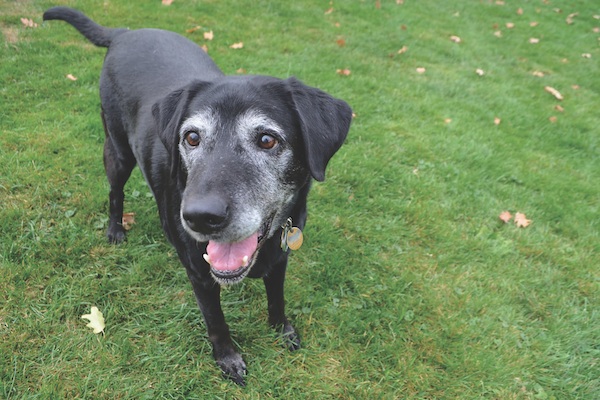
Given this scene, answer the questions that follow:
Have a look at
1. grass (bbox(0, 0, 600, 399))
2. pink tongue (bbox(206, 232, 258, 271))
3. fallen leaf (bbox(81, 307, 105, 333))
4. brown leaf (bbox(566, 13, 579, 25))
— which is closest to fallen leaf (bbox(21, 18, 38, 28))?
grass (bbox(0, 0, 600, 399))

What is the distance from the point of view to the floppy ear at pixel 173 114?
2238mm

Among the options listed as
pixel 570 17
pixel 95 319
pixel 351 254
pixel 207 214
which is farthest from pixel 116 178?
pixel 570 17

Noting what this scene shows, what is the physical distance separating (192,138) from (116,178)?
147 cm

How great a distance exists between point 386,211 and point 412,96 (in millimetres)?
2705

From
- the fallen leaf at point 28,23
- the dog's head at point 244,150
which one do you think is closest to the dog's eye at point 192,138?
the dog's head at point 244,150

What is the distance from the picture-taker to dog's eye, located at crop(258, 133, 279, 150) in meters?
2.08

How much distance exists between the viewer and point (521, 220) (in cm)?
416

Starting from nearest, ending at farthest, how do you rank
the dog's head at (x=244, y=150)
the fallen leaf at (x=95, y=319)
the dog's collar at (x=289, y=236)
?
the dog's head at (x=244, y=150) < the dog's collar at (x=289, y=236) < the fallen leaf at (x=95, y=319)

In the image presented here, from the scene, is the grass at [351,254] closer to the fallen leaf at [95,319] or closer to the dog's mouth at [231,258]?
the fallen leaf at [95,319]

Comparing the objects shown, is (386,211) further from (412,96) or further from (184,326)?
(412,96)

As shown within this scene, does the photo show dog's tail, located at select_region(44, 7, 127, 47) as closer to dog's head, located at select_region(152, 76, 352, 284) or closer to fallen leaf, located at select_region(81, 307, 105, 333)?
dog's head, located at select_region(152, 76, 352, 284)

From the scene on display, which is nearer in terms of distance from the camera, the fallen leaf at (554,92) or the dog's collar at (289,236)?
the dog's collar at (289,236)

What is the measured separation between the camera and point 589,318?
3.29m

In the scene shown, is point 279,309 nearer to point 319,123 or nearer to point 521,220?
point 319,123
